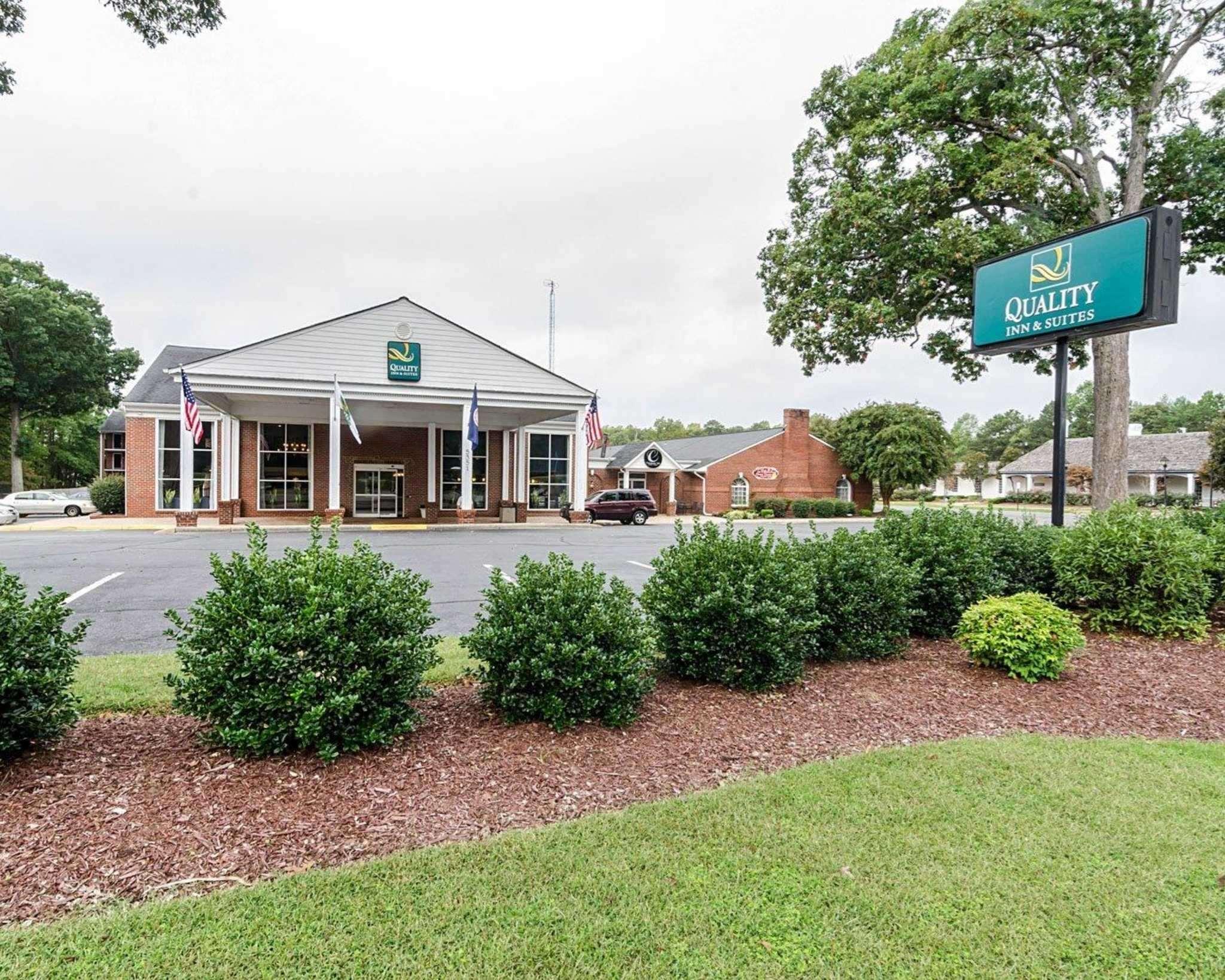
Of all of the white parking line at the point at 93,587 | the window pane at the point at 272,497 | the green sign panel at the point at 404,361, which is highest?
the green sign panel at the point at 404,361

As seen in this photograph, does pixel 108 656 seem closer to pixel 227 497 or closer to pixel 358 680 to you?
pixel 358 680

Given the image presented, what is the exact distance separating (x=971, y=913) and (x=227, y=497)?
26057 millimetres

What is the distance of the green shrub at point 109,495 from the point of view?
2723 cm

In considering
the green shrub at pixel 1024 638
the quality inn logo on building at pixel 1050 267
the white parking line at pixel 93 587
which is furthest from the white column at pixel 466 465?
the green shrub at pixel 1024 638

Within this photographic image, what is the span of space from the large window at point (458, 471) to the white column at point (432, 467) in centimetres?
42

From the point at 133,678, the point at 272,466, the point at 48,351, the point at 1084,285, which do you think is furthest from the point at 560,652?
the point at 48,351

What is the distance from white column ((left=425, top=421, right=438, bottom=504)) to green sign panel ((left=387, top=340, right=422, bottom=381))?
3.88 m

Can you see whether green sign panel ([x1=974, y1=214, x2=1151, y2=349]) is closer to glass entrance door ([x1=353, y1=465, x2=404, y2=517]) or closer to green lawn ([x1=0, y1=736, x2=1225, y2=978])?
green lawn ([x1=0, y1=736, x2=1225, y2=978])

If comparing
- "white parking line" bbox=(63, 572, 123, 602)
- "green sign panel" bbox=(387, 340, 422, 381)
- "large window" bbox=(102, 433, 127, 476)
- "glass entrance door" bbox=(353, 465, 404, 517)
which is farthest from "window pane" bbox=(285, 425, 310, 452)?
"white parking line" bbox=(63, 572, 123, 602)

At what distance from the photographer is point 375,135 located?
1358 cm

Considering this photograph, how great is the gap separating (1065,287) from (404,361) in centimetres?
1889

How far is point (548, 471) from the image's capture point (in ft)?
93.9

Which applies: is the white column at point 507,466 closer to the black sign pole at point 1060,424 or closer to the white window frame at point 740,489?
the white window frame at point 740,489

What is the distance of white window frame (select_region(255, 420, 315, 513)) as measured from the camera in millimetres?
24969
